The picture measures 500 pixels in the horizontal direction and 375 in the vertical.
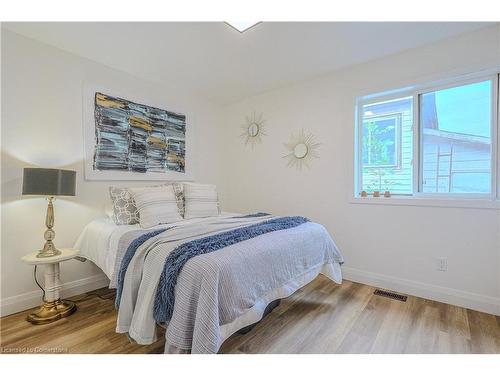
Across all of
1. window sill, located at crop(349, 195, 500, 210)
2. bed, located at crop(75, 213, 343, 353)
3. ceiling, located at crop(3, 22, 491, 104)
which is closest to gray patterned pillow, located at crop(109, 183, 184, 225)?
bed, located at crop(75, 213, 343, 353)

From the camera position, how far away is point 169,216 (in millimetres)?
2461

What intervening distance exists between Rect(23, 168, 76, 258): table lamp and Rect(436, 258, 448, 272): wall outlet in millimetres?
3232

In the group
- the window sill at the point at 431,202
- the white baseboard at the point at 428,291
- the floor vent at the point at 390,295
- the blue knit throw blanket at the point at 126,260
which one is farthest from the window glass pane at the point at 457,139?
the blue knit throw blanket at the point at 126,260

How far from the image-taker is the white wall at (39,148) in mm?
2088

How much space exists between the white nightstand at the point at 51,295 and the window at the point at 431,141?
9.69 ft

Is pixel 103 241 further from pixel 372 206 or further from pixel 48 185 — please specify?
pixel 372 206

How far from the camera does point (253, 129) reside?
3.68 m

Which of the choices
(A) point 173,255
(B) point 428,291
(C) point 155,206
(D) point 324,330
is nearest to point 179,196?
(C) point 155,206

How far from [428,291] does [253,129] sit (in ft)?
9.05

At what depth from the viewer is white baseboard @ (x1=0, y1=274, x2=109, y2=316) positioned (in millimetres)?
2077

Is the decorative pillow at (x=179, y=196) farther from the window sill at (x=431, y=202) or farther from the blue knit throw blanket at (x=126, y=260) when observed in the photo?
the window sill at (x=431, y=202)

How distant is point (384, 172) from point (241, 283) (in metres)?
2.12

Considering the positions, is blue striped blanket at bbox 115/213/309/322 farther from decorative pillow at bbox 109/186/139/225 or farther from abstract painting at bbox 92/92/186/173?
abstract painting at bbox 92/92/186/173

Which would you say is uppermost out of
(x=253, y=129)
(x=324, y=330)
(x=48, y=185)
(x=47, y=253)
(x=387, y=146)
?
(x=253, y=129)
